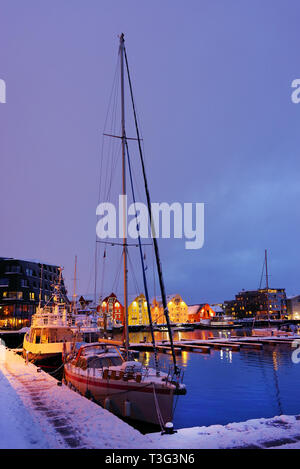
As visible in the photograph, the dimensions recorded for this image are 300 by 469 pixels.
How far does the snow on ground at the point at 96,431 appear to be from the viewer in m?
9.38

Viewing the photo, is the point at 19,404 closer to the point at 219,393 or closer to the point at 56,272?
the point at 219,393

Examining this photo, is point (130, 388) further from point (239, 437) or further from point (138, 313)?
point (138, 313)

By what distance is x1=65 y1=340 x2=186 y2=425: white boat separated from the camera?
15141mm

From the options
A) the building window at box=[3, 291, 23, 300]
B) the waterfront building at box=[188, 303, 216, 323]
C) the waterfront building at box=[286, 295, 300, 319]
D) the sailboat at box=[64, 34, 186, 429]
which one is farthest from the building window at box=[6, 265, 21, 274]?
the waterfront building at box=[286, 295, 300, 319]

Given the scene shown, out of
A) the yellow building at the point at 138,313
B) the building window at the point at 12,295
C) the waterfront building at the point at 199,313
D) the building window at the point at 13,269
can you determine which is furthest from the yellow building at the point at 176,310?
the building window at the point at 12,295

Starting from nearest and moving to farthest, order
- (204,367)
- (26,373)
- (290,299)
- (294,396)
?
(26,373), (294,396), (204,367), (290,299)

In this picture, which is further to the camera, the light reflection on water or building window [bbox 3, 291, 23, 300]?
building window [bbox 3, 291, 23, 300]

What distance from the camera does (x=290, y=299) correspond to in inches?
7180

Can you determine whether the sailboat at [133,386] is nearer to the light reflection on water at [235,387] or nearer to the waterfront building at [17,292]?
the light reflection on water at [235,387]

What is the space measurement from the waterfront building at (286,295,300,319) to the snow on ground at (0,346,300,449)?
185 metres

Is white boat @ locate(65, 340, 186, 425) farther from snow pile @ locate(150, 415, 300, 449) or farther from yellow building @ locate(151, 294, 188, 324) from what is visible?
yellow building @ locate(151, 294, 188, 324)

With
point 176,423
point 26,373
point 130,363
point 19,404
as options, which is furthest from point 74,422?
point 26,373

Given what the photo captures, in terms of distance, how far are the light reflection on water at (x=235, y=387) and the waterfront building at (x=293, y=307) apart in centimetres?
14485

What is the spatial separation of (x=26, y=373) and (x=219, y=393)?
579 inches
